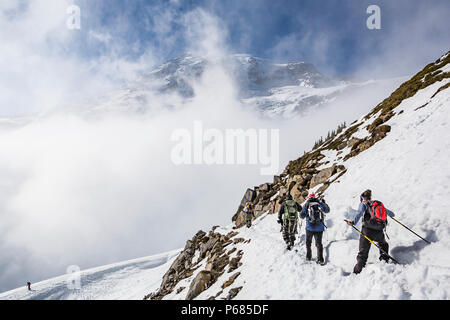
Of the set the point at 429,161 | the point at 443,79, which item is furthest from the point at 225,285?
the point at 443,79

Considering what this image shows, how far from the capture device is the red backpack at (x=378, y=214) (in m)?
6.68

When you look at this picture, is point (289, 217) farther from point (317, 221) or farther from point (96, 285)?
point (96, 285)

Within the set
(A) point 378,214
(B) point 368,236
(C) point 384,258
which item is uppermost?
(A) point 378,214

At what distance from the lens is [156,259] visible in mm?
102375

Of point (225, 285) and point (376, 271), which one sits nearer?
point (376, 271)

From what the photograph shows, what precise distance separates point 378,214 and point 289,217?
4.51 metres

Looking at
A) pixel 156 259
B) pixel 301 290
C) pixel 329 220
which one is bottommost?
→ pixel 156 259

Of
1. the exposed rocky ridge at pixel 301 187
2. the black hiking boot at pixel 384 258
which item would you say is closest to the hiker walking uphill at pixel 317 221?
A: the black hiking boot at pixel 384 258

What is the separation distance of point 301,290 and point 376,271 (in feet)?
7.56

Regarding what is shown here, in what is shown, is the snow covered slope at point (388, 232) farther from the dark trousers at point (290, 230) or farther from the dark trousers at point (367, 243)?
the dark trousers at point (290, 230)

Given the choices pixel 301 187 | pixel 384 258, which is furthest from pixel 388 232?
pixel 301 187

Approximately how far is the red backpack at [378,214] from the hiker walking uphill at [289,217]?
4.03 m

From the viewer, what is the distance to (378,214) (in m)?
6.71
